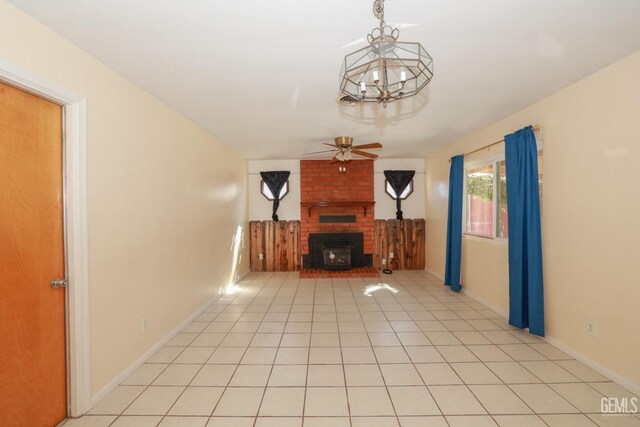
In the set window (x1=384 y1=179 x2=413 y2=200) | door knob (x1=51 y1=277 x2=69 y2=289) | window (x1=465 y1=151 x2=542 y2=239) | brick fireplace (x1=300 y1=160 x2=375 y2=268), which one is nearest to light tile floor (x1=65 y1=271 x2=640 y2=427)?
door knob (x1=51 y1=277 x2=69 y2=289)

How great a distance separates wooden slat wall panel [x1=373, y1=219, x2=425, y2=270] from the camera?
6574mm

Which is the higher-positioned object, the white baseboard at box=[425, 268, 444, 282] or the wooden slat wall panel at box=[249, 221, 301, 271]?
the wooden slat wall panel at box=[249, 221, 301, 271]

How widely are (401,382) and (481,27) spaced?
8.12 ft

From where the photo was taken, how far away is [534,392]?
2.19 metres

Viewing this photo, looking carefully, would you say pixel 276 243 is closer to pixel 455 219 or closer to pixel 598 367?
pixel 455 219

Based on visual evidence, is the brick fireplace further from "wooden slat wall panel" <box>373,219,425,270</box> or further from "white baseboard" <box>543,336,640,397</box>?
"white baseboard" <box>543,336,640,397</box>

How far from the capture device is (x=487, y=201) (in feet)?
13.9

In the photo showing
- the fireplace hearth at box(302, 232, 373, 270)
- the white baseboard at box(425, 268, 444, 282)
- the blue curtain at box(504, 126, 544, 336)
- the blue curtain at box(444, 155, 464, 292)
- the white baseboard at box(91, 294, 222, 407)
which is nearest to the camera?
the white baseboard at box(91, 294, 222, 407)

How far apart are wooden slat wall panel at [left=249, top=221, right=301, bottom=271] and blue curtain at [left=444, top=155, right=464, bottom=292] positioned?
3.08m

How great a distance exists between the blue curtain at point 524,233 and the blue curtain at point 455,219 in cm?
133

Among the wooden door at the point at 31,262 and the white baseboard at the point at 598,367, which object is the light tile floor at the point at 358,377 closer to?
the white baseboard at the point at 598,367

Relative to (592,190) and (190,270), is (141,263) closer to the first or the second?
(190,270)

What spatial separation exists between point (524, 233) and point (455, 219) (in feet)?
5.41

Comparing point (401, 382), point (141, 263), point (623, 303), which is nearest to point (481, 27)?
point (623, 303)
